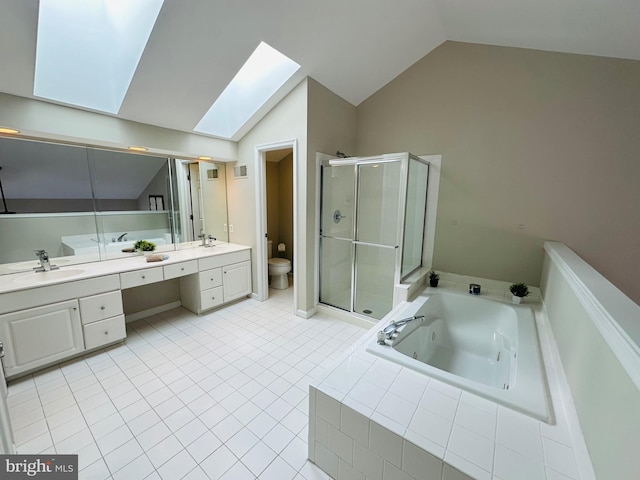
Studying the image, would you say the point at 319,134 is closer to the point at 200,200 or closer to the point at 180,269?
the point at 200,200

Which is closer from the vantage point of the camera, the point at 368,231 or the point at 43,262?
the point at 43,262

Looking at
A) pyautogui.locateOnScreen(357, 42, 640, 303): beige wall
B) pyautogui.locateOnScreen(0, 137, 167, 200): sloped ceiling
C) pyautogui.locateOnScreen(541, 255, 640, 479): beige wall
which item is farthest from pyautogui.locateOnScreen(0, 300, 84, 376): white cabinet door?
pyautogui.locateOnScreen(357, 42, 640, 303): beige wall

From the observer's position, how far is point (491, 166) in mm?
2721

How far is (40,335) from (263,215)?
230 cm

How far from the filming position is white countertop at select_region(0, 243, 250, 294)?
81.5 inches

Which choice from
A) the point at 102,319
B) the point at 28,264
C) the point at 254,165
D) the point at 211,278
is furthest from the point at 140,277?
the point at 254,165

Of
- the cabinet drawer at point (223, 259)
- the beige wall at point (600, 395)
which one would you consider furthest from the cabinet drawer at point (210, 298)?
the beige wall at point (600, 395)

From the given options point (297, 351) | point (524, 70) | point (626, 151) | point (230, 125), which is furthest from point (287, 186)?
point (626, 151)

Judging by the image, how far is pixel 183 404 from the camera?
1891 millimetres

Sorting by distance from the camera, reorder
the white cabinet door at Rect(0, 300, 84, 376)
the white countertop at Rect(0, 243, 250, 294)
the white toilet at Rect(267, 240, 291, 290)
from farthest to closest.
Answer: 1. the white toilet at Rect(267, 240, 291, 290)
2. the white countertop at Rect(0, 243, 250, 294)
3. the white cabinet door at Rect(0, 300, 84, 376)

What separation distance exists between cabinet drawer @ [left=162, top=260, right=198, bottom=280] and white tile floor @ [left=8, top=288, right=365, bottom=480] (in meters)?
0.62

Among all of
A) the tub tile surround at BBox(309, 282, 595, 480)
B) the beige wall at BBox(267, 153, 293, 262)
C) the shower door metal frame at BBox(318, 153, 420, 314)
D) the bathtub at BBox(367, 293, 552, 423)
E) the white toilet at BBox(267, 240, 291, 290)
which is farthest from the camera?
the beige wall at BBox(267, 153, 293, 262)

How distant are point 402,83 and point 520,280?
2.60m

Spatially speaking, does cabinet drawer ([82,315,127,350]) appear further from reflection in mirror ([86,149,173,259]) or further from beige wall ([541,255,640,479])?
beige wall ([541,255,640,479])
